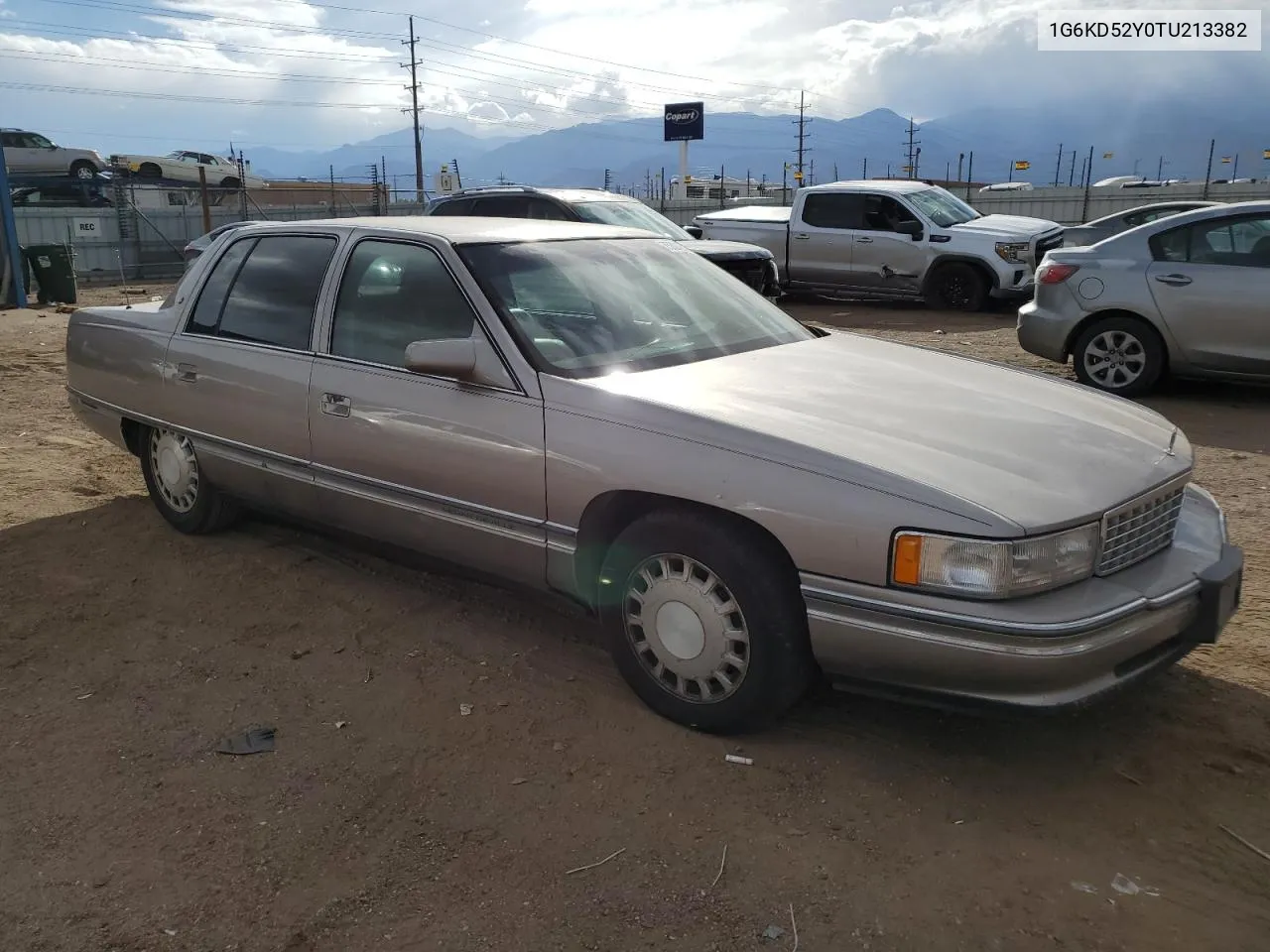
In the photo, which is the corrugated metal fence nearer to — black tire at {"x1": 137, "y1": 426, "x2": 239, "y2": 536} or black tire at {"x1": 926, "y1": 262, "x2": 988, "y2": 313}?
black tire at {"x1": 926, "y1": 262, "x2": 988, "y2": 313}

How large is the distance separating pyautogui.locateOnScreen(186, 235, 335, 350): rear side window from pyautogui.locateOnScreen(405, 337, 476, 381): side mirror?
96cm

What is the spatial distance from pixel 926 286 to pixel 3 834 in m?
12.9

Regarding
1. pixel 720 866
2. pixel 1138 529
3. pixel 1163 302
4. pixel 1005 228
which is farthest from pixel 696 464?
pixel 1005 228

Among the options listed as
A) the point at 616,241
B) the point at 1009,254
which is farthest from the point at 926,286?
the point at 616,241

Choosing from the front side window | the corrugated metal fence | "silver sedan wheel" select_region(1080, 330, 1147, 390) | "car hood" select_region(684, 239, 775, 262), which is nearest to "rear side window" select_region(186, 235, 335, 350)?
the front side window

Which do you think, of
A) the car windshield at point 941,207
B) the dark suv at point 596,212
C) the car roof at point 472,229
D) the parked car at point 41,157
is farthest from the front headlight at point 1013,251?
the parked car at point 41,157

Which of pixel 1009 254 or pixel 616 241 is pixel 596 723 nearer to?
pixel 616 241

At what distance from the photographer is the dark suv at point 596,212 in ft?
37.8

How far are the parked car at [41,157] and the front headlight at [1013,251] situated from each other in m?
28.0

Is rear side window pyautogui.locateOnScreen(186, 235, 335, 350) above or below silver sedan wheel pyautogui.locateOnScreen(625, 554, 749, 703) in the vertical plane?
above

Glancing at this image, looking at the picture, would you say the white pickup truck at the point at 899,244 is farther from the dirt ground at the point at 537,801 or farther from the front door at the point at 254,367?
the front door at the point at 254,367

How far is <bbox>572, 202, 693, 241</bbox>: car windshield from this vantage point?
11492 millimetres

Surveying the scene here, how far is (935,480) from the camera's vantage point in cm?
270

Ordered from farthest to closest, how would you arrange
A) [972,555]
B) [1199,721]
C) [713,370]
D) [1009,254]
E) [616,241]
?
[1009,254] → [616,241] → [713,370] → [1199,721] → [972,555]
